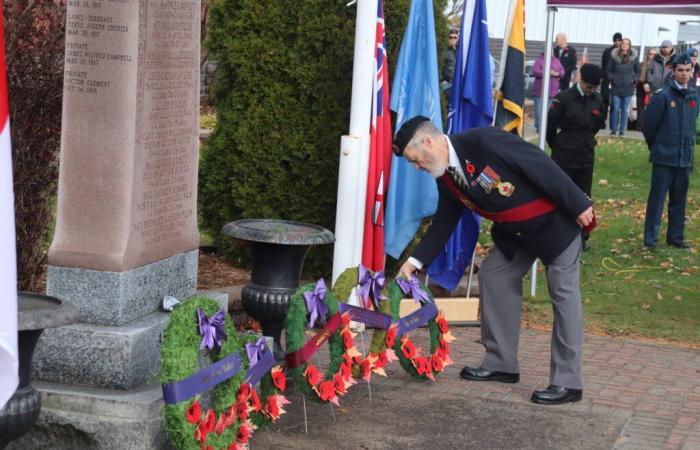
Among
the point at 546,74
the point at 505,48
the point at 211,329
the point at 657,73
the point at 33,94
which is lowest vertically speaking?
the point at 211,329

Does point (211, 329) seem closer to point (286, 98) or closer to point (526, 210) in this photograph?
point (526, 210)

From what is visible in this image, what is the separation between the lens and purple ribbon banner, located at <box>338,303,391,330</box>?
6.28m

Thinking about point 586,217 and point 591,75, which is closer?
point 586,217

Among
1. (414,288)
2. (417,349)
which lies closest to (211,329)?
(414,288)

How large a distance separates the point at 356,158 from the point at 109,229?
2747 millimetres

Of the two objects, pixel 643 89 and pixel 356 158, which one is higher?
pixel 643 89

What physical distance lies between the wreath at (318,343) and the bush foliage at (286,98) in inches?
104

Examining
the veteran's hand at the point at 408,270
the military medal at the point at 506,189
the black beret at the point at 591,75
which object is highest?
the black beret at the point at 591,75

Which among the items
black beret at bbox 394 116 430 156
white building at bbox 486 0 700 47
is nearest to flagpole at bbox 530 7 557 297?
black beret at bbox 394 116 430 156

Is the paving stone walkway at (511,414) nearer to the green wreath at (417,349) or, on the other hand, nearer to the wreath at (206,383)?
the green wreath at (417,349)

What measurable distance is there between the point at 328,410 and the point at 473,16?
3.48 meters

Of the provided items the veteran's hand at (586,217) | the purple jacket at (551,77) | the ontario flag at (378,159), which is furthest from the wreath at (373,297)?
the purple jacket at (551,77)

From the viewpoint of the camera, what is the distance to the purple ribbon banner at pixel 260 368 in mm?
5484

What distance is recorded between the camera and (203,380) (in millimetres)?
4938
